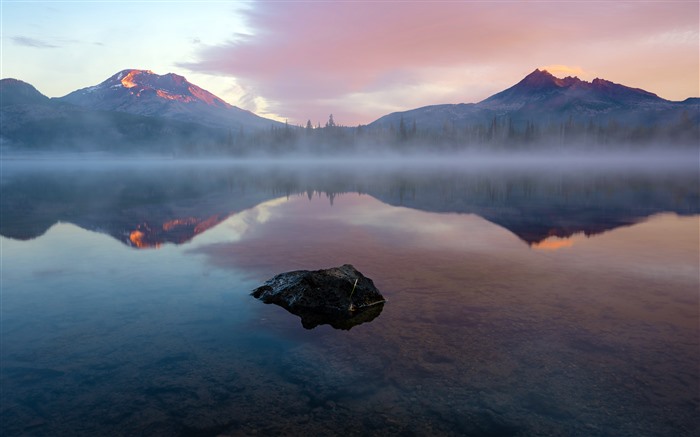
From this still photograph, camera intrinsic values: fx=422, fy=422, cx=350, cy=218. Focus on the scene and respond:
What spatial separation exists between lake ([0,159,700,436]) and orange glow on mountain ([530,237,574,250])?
105mm

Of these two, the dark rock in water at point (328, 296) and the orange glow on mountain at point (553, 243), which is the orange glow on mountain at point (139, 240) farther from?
the orange glow on mountain at point (553, 243)

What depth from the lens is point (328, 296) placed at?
563 inches

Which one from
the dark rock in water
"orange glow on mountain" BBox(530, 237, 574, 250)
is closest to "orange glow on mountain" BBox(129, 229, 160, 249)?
the dark rock in water

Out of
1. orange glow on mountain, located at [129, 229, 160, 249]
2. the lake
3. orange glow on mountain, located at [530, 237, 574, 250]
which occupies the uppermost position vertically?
orange glow on mountain, located at [530, 237, 574, 250]

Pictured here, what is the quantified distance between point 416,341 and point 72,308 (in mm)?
11477

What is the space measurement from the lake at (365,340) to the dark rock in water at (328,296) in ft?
1.81

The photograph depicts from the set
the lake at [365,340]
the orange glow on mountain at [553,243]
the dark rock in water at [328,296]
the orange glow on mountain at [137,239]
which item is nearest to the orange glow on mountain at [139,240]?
the orange glow on mountain at [137,239]

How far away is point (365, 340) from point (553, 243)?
1640 cm

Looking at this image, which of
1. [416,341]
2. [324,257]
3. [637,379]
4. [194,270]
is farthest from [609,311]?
[194,270]

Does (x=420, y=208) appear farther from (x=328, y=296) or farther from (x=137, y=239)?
(x=328, y=296)

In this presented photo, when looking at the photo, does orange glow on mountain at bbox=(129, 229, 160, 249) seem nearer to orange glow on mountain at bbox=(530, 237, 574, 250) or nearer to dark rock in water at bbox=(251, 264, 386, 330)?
dark rock in water at bbox=(251, 264, 386, 330)

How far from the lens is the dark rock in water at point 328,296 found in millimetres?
13609

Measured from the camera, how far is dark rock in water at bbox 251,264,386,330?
44.7ft

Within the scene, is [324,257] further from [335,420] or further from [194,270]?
[335,420]
